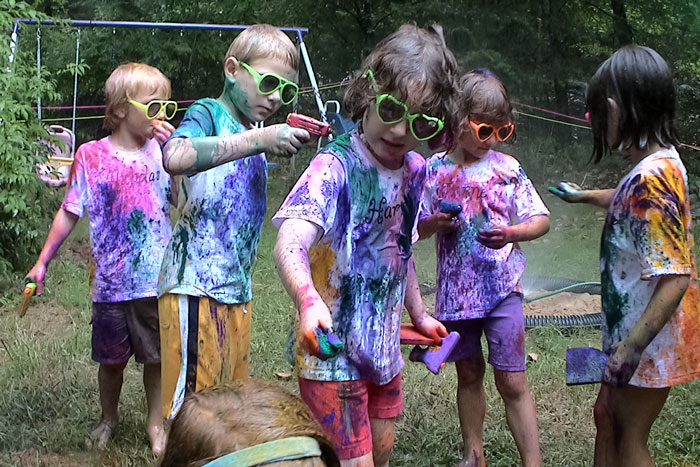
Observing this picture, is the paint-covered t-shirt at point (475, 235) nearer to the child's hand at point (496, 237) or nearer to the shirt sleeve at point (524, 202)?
the shirt sleeve at point (524, 202)

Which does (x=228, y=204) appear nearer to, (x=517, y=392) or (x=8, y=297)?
(x=517, y=392)

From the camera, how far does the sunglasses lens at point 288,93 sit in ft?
8.67

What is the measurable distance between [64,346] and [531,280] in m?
4.13

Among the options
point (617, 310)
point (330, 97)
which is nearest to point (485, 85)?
point (617, 310)

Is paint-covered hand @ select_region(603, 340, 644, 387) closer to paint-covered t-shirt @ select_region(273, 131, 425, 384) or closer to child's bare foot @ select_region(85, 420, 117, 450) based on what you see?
paint-covered t-shirt @ select_region(273, 131, 425, 384)

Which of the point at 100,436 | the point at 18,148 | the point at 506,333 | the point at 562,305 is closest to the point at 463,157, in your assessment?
the point at 506,333

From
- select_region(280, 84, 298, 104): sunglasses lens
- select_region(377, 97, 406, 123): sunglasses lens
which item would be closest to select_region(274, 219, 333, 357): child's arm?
select_region(377, 97, 406, 123): sunglasses lens

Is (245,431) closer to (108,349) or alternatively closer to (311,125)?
(311,125)

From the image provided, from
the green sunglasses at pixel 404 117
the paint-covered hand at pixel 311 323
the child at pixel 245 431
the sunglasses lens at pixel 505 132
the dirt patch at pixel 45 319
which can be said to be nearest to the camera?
the child at pixel 245 431

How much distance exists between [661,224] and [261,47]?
1.52 m

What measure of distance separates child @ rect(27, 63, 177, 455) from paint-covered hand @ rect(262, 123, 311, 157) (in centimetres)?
120

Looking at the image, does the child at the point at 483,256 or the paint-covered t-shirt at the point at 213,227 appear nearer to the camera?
the paint-covered t-shirt at the point at 213,227

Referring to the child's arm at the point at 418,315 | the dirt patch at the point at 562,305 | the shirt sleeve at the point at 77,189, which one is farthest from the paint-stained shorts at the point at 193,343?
the dirt patch at the point at 562,305

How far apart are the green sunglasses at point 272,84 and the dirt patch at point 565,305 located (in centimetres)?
369
